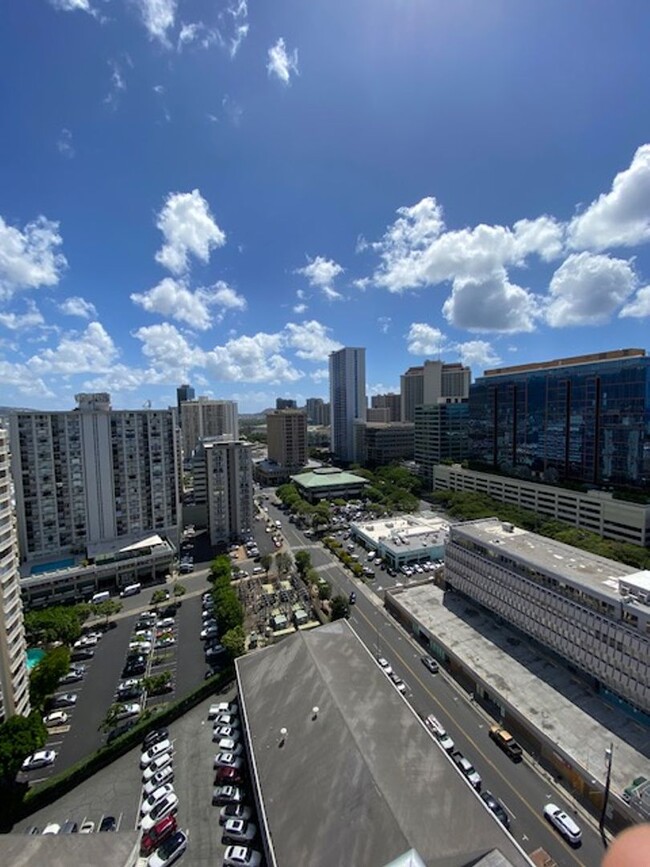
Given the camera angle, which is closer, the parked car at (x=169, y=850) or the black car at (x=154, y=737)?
the parked car at (x=169, y=850)

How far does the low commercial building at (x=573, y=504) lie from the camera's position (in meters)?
44.7

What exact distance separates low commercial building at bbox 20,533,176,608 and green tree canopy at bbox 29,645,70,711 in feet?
48.7

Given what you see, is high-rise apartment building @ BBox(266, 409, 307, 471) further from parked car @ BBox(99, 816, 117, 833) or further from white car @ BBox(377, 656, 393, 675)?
parked car @ BBox(99, 816, 117, 833)

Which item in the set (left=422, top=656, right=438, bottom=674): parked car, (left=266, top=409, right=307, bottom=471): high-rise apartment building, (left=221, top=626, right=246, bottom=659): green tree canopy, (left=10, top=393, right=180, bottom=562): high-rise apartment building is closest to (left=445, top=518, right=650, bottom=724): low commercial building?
(left=422, top=656, right=438, bottom=674): parked car

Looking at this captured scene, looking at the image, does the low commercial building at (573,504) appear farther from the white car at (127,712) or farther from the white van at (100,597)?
the white van at (100,597)

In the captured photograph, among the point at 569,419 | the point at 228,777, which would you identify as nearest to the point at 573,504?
the point at 569,419

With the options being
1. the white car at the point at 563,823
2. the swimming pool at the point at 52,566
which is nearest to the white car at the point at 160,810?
the white car at the point at 563,823

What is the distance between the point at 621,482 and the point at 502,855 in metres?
48.4

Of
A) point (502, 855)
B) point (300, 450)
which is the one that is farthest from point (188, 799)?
point (300, 450)

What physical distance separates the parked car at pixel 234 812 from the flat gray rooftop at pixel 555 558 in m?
20.2

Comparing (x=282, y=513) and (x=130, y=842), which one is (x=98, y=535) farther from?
(x=130, y=842)

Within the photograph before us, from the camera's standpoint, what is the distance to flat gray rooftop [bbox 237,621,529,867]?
13.7 m

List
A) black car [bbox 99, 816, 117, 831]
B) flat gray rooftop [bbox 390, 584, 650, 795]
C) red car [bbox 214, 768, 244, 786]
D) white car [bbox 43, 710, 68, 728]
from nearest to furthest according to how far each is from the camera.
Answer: black car [bbox 99, 816, 117, 831]
flat gray rooftop [bbox 390, 584, 650, 795]
red car [bbox 214, 768, 244, 786]
white car [bbox 43, 710, 68, 728]

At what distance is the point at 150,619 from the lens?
113 ft
